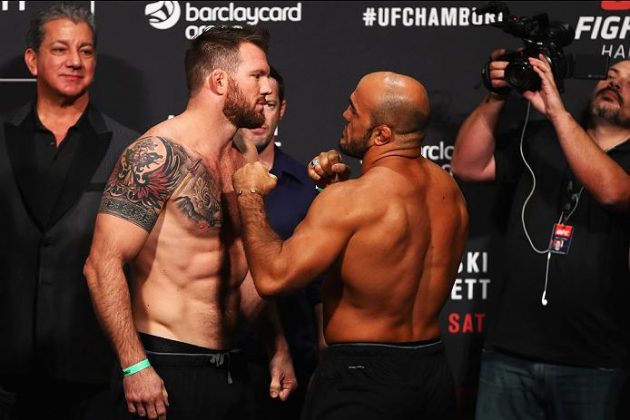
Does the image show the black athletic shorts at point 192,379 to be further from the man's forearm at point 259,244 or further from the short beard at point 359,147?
the short beard at point 359,147

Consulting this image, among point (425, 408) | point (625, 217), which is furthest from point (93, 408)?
point (625, 217)

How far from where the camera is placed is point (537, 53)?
12.6 ft

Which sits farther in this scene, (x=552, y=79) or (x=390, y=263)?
(x=552, y=79)

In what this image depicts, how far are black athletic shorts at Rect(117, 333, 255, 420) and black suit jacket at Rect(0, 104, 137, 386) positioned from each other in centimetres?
74

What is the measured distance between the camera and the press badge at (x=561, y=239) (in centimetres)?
379

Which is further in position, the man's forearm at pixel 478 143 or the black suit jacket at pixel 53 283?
the man's forearm at pixel 478 143

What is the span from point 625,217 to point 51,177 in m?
2.00

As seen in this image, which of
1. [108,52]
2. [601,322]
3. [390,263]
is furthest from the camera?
[108,52]

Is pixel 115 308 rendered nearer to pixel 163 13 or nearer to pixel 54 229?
pixel 54 229

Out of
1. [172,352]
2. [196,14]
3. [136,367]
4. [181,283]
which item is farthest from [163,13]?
[136,367]

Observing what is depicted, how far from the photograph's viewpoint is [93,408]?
3.82m

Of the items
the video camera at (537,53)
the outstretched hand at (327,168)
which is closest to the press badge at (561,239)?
the video camera at (537,53)

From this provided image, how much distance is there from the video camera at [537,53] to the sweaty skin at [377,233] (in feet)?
2.38

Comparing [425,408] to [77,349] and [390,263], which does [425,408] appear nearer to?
[390,263]
